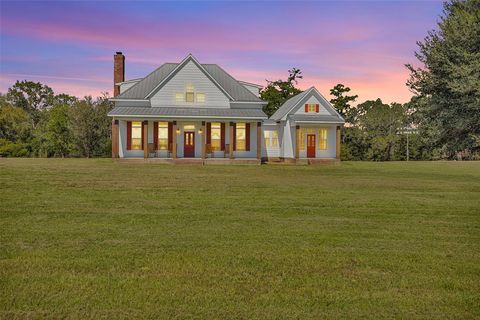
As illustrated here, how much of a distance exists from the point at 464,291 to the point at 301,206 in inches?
254

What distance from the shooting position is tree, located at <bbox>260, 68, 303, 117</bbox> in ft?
180

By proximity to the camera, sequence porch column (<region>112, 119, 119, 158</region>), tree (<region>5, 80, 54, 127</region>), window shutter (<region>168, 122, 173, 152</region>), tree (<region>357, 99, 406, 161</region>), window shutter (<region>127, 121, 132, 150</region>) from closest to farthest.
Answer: porch column (<region>112, 119, 119, 158</region>)
window shutter (<region>127, 121, 132, 150</region>)
window shutter (<region>168, 122, 173, 152</region>)
tree (<region>357, 99, 406, 161</region>)
tree (<region>5, 80, 54, 127</region>)

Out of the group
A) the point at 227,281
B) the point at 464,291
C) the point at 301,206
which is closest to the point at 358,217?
the point at 301,206

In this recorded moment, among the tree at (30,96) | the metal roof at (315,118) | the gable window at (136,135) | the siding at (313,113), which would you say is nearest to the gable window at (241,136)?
the metal roof at (315,118)

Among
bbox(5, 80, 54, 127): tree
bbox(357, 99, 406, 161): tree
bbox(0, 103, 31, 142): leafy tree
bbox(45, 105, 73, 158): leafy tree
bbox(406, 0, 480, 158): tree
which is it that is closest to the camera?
bbox(406, 0, 480, 158): tree

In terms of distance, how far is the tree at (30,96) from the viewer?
8531cm

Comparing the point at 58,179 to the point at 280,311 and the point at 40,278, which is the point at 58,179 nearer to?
the point at 40,278

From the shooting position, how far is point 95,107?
1869 inches

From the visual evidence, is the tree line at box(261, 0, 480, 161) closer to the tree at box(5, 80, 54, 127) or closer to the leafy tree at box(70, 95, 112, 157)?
the leafy tree at box(70, 95, 112, 157)

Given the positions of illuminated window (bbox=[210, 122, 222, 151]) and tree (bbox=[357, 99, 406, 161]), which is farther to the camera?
tree (bbox=[357, 99, 406, 161])

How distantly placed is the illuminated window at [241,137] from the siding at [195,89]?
213 centimetres

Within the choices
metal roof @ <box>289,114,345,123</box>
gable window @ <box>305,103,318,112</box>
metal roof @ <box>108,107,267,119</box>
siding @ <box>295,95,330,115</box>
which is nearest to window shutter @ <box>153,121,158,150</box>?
metal roof @ <box>108,107,267,119</box>

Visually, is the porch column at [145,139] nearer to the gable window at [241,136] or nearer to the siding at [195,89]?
the siding at [195,89]

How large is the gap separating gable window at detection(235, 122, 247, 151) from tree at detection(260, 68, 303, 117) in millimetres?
19390
